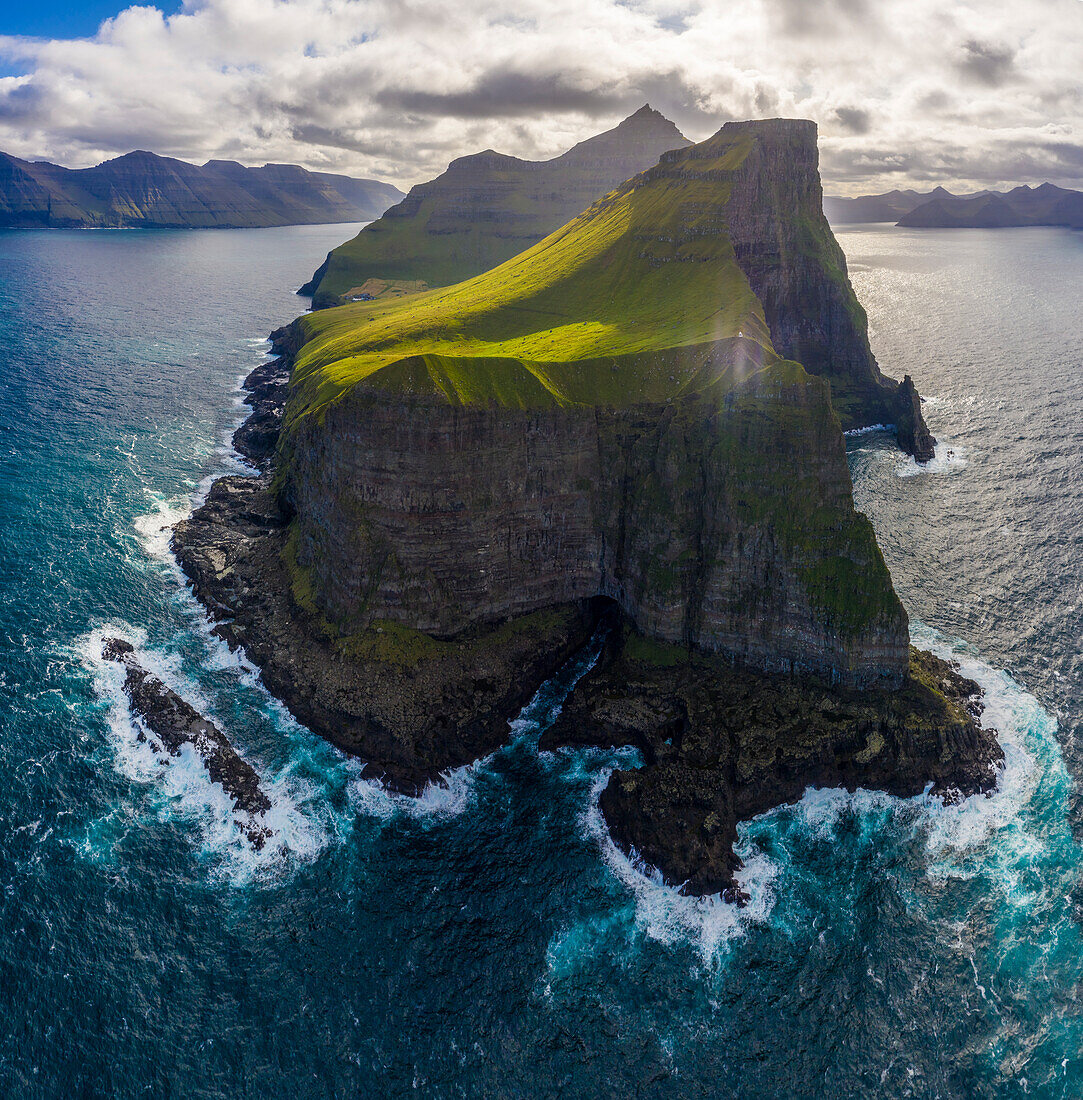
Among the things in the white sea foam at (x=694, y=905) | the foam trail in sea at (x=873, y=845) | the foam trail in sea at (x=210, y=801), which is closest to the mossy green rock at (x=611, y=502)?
the foam trail in sea at (x=873, y=845)

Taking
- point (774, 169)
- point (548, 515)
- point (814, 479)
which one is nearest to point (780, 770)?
point (814, 479)

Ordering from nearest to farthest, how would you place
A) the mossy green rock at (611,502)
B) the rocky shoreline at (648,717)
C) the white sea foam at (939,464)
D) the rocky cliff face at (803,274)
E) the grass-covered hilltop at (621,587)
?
the rocky shoreline at (648,717) → the grass-covered hilltop at (621,587) → the mossy green rock at (611,502) → the white sea foam at (939,464) → the rocky cliff face at (803,274)

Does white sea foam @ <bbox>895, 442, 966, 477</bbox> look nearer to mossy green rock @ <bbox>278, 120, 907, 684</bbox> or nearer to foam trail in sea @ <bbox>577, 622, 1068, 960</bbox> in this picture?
mossy green rock @ <bbox>278, 120, 907, 684</bbox>

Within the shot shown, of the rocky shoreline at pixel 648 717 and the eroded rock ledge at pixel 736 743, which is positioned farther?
the rocky shoreline at pixel 648 717

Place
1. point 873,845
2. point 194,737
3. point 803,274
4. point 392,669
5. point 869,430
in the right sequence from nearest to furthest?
point 873,845
point 194,737
point 392,669
point 803,274
point 869,430

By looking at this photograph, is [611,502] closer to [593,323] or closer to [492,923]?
[593,323]

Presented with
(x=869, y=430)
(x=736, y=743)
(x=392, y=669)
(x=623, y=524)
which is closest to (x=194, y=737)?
(x=392, y=669)

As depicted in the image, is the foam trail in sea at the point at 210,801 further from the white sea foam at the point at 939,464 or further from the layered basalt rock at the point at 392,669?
the white sea foam at the point at 939,464
